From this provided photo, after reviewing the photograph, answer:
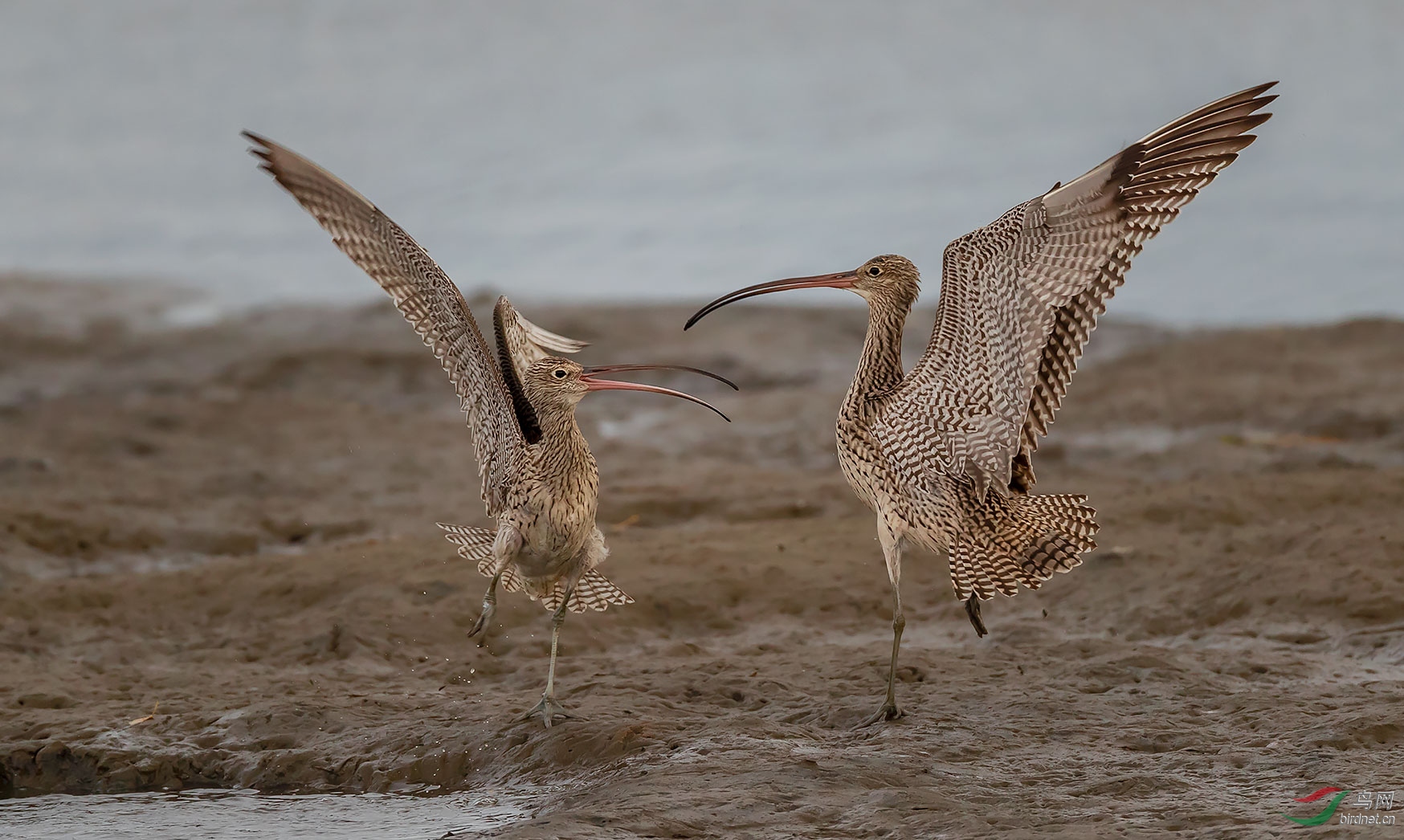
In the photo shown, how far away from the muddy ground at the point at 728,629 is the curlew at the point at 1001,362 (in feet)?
1.89

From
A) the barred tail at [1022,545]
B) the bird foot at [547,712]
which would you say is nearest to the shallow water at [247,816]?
the bird foot at [547,712]

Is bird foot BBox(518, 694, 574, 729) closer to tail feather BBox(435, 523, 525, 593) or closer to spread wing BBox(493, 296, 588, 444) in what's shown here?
tail feather BBox(435, 523, 525, 593)

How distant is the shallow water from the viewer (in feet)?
15.0

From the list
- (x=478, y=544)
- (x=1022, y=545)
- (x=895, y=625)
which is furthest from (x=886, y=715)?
(x=478, y=544)

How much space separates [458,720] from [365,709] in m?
0.41

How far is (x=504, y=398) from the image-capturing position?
5344mm

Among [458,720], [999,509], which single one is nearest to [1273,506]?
[999,509]

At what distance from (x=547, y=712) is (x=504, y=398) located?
105 cm

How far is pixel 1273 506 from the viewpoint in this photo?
783cm

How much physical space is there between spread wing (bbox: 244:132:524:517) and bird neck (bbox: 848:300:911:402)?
121 centimetres

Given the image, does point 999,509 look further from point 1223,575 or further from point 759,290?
point 1223,575

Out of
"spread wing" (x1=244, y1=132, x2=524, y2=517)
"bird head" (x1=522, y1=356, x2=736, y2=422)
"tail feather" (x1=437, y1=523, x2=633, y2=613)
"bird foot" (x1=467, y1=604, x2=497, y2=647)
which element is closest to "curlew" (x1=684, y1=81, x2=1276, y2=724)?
"bird head" (x1=522, y1=356, x2=736, y2=422)

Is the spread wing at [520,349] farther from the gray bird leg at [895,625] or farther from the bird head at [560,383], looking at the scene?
the gray bird leg at [895,625]

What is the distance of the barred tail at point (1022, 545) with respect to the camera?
17.1ft
